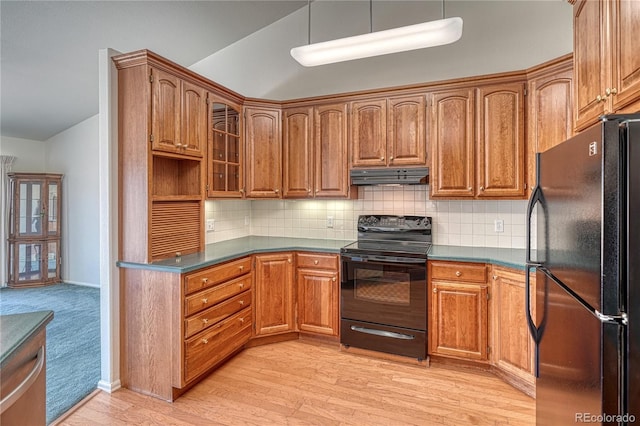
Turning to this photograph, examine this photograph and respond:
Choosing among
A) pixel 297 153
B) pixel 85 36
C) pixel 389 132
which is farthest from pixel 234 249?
pixel 85 36

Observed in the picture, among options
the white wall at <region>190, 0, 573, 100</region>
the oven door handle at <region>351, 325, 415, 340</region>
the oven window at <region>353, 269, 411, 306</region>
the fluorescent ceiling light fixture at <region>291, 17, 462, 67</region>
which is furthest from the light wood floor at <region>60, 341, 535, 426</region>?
the white wall at <region>190, 0, 573, 100</region>

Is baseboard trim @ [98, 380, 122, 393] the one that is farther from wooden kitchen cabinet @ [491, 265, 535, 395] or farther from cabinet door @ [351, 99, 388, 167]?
wooden kitchen cabinet @ [491, 265, 535, 395]

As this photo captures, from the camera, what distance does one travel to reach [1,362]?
0.86 metres

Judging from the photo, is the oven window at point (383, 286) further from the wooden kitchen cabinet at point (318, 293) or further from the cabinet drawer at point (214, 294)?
the cabinet drawer at point (214, 294)

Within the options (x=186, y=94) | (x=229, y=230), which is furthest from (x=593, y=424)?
(x=229, y=230)

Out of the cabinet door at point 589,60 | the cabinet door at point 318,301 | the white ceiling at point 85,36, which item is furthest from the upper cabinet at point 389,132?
the white ceiling at point 85,36

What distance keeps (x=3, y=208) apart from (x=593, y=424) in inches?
266

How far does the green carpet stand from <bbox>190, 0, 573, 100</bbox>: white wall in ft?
10.2

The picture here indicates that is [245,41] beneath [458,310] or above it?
above

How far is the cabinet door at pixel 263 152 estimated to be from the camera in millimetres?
3367

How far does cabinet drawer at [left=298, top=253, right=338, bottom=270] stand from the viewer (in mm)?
3023

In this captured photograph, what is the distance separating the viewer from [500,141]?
269 cm

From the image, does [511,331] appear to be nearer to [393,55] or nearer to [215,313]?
[215,313]

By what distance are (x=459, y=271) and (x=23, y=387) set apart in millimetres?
2571
